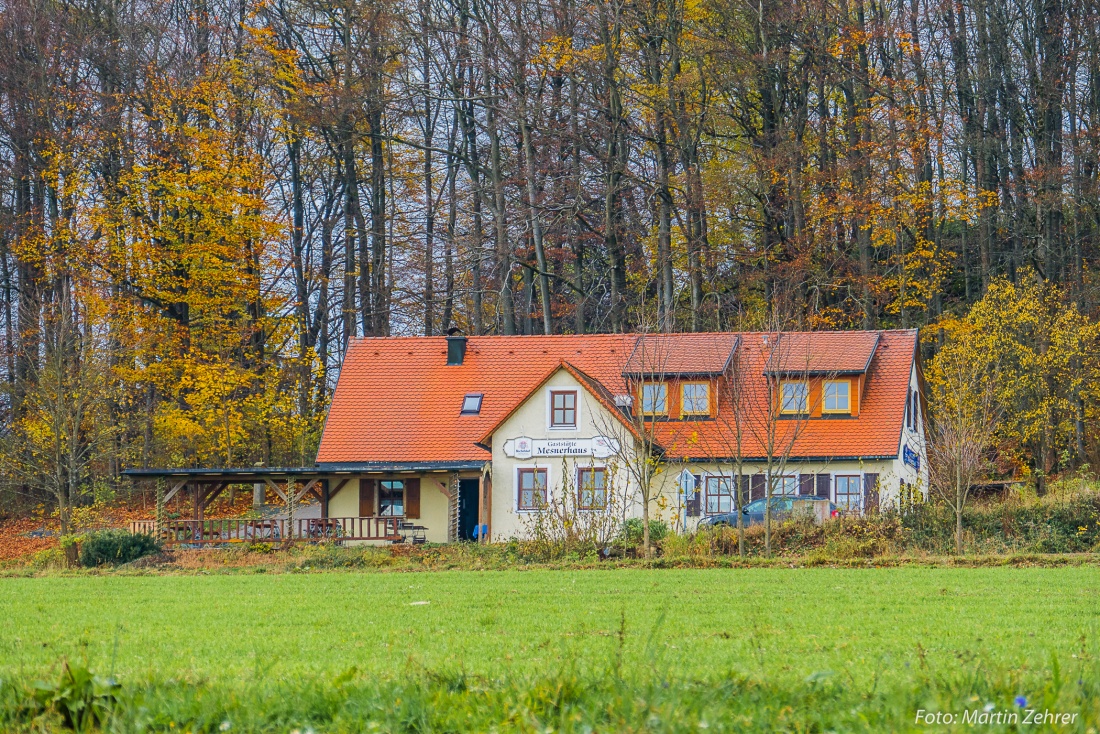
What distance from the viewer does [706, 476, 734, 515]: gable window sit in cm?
3156

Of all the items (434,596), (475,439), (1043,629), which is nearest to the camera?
(1043,629)

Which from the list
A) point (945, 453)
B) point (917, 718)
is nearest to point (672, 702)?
point (917, 718)

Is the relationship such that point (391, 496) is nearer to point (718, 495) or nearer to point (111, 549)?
point (718, 495)

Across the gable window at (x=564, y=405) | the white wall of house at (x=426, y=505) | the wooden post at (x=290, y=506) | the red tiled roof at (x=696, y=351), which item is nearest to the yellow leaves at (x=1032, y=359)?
the red tiled roof at (x=696, y=351)

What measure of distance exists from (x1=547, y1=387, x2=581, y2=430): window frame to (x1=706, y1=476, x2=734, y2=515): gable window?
147 inches

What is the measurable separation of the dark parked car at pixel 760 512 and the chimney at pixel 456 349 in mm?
9432

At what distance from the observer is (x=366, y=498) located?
109ft

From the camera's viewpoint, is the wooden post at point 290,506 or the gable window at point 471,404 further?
the gable window at point 471,404

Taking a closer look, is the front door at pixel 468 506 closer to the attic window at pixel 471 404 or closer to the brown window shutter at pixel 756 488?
the attic window at pixel 471 404

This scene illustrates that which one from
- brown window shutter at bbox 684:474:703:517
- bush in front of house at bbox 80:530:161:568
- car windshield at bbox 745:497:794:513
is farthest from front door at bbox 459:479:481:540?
bush in front of house at bbox 80:530:161:568

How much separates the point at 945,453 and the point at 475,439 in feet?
41.6

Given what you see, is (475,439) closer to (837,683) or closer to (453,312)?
(453,312)

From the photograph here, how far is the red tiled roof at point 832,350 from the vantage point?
3203 centimetres

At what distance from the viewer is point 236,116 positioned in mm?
41188
